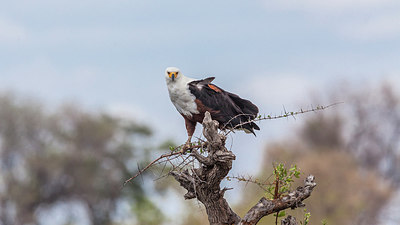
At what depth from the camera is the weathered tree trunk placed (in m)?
7.13

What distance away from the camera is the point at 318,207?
2441 cm

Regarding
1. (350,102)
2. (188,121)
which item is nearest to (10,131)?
(350,102)

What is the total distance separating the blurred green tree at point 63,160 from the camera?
3148 cm

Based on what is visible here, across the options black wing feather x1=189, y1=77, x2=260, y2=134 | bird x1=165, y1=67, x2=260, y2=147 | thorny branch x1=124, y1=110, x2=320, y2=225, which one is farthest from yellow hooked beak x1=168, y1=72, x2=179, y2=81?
thorny branch x1=124, y1=110, x2=320, y2=225

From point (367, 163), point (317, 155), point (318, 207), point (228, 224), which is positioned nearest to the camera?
point (228, 224)

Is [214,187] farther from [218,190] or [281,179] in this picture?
[281,179]

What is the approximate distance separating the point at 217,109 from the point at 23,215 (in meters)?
26.1

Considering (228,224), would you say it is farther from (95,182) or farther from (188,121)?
(95,182)

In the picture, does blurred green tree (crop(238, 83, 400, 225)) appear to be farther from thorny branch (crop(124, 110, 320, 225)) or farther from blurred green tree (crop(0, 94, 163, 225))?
thorny branch (crop(124, 110, 320, 225))

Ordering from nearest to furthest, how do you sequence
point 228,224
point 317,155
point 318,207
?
point 228,224
point 318,207
point 317,155

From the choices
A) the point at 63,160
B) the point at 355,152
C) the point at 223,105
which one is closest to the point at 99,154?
the point at 63,160

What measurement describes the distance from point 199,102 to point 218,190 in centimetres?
118

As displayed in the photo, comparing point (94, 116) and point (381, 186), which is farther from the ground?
point (94, 116)

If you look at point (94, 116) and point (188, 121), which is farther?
point (94, 116)
